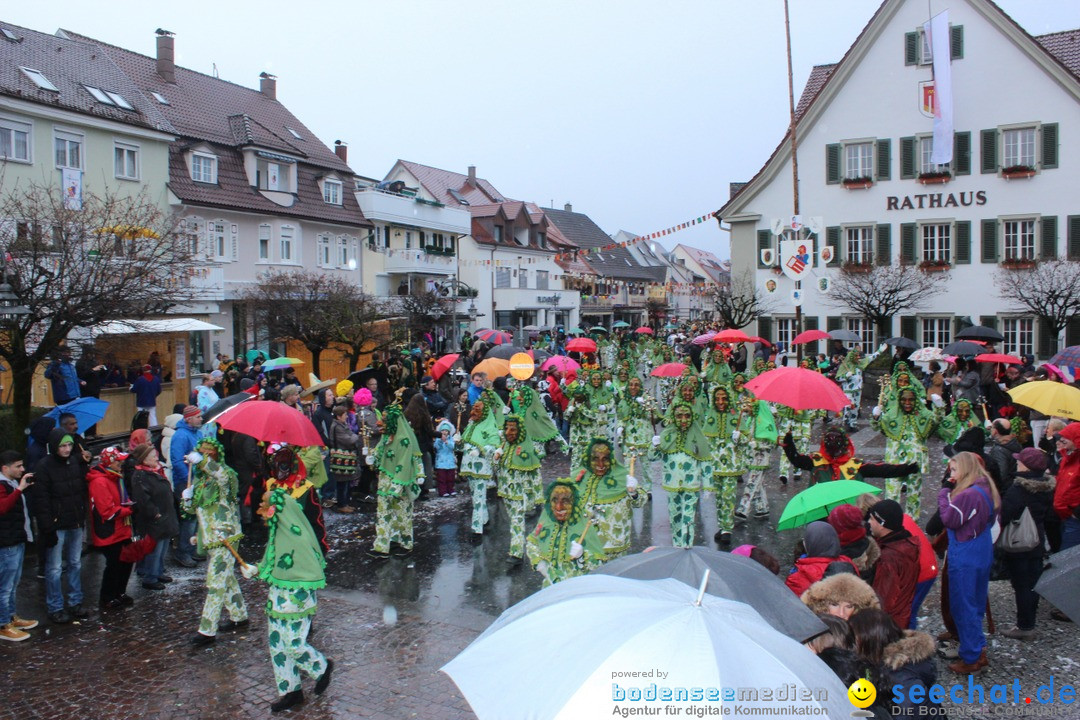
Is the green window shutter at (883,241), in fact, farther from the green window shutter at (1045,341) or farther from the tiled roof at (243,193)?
the tiled roof at (243,193)

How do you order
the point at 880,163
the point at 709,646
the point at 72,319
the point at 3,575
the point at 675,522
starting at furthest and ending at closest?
the point at 880,163, the point at 72,319, the point at 675,522, the point at 3,575, the point at 709,646

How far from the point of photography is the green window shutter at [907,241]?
30.0m

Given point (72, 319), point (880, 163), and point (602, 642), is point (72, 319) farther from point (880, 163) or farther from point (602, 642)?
point (880, 163)

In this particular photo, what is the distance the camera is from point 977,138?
28938mm

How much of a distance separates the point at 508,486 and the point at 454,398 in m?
6.22

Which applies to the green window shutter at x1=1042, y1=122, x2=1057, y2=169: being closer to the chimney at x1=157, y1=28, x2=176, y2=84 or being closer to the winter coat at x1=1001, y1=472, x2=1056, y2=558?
the winter coat at x1=1001, y1=472, x2=1056, y2=558

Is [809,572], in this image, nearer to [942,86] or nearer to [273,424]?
[273,424]

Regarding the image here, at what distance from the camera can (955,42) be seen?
1150 inches

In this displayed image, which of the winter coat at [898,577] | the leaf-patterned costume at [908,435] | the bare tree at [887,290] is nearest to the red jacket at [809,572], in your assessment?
the winter coat at [898,577]

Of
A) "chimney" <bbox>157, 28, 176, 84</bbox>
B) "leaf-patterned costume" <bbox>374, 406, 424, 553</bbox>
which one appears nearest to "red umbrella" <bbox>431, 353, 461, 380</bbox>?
"leaf-patterned costume" <bbox>374, 406, 424, 553</bbox>

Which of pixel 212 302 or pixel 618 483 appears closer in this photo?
pixel 618 483

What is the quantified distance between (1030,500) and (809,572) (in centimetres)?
304

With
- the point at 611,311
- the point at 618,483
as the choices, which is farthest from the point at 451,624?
the point at 611,311

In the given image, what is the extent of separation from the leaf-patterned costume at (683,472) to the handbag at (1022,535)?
130 inches
